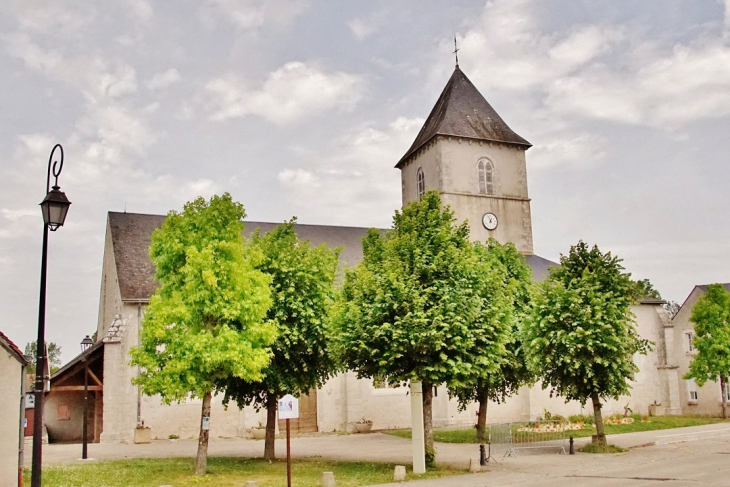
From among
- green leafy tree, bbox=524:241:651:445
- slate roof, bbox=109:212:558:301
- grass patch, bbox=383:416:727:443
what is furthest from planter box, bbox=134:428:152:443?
green leafy tree, bbox=524:241:651:445

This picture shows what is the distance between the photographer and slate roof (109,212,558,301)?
29.0 m

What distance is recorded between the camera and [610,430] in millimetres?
28062

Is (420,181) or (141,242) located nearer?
(141,242)

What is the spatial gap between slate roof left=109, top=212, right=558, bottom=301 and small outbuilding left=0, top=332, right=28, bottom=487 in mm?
10608

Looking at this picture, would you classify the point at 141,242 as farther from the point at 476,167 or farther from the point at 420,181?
the point at 476,167

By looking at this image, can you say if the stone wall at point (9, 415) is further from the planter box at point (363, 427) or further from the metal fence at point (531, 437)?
the planter box at point (363, 427)

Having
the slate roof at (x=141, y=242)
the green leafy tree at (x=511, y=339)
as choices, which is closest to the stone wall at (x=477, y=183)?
the slate roof at (x=141, y=242)

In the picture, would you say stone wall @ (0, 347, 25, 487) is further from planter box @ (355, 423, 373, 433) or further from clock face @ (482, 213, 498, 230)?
clock face @ (482, 213, 498, 230)

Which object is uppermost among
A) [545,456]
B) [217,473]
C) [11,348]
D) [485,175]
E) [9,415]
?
[485,175]

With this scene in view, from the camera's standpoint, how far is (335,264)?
20.0 meters

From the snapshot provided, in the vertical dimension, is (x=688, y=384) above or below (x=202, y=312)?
below

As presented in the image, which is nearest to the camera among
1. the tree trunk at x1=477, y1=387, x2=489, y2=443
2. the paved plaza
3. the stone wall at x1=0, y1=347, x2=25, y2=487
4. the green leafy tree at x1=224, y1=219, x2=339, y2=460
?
the stone wall at x1=0, y1=347, x2=25, y2=487

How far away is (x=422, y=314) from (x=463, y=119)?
82.1ft

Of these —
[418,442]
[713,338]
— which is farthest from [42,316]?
[713,338]
